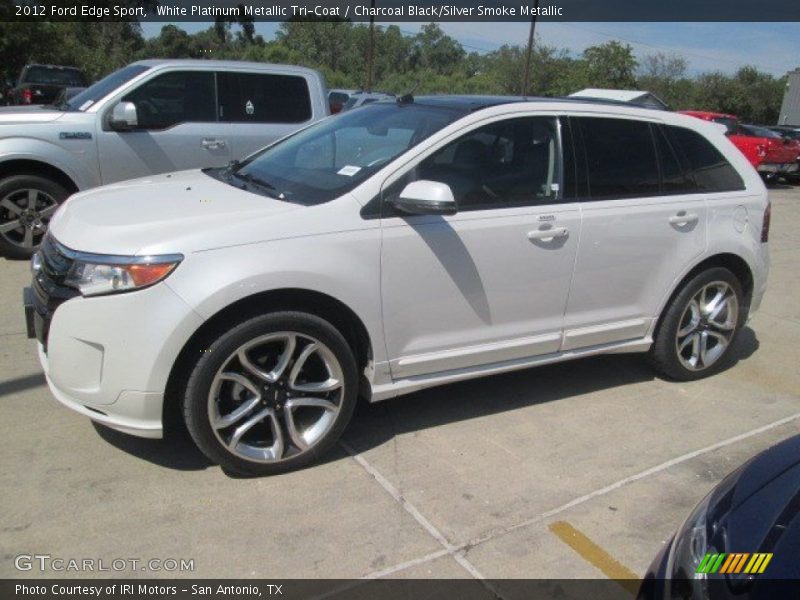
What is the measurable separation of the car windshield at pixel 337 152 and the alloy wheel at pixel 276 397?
723 mm

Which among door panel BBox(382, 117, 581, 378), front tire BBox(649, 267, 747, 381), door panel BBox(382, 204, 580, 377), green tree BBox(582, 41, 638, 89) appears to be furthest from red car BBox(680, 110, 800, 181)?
green tree BBox(582, 41, 638, 89)

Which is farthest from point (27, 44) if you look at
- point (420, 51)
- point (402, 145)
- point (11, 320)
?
point (420, 51)

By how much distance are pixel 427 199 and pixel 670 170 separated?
1948 millimetres

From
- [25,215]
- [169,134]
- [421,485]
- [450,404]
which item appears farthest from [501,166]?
[25,215]

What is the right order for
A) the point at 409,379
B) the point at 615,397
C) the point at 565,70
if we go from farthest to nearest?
1. the point at 565,70
2. the point at 615,397
3. the point at 409,379

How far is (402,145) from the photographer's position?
3715 mm

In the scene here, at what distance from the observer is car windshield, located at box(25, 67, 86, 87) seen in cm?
2106

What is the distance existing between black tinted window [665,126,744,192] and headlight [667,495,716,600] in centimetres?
288

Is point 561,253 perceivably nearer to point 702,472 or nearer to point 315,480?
point 702,472

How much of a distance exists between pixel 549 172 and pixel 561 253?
46 centimetres

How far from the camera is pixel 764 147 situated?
18.2m

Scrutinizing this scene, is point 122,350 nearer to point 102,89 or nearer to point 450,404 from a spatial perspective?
point 450,404

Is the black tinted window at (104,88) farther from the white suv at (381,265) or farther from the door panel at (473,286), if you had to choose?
the door panel at (473,286)

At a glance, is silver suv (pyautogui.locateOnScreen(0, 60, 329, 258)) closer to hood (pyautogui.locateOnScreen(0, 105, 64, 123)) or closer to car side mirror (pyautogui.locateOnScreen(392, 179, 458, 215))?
hood (pyautogui.locateOnScreen(0, 105, 64, 123))
